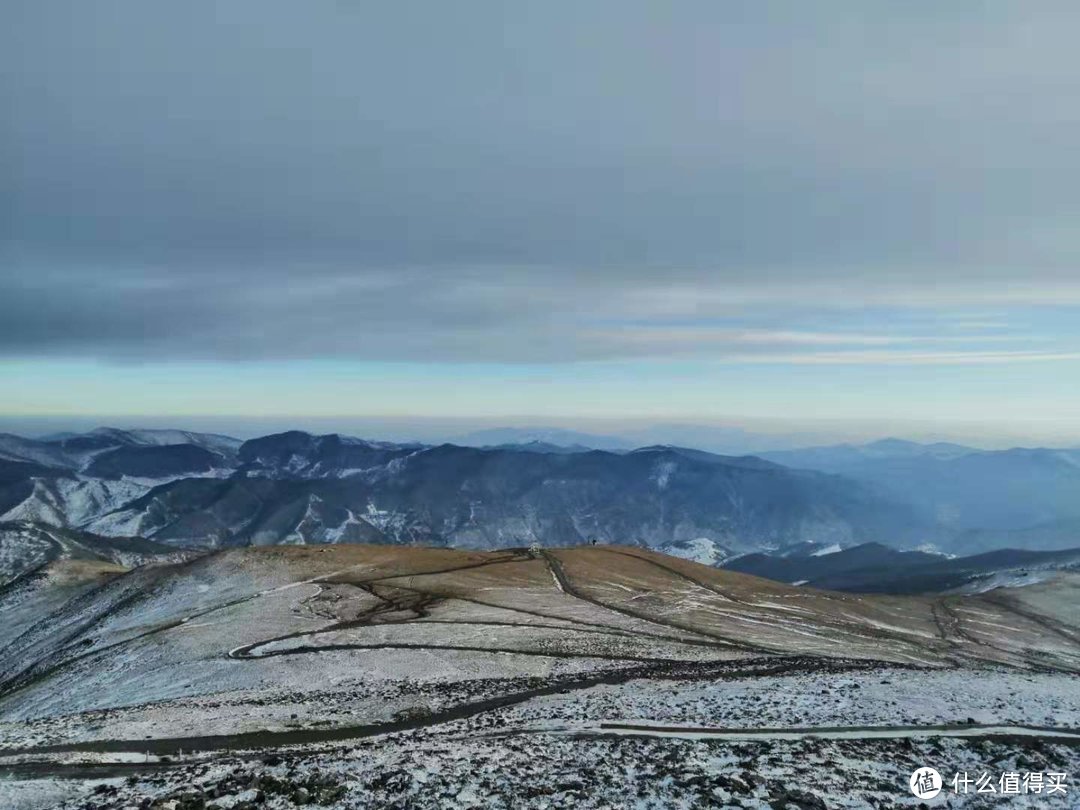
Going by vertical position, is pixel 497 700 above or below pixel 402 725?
below

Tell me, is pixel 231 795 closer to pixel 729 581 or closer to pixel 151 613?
pixel 151 613

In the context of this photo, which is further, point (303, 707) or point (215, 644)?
point (215, 644)

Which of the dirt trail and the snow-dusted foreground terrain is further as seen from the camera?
the dirt trail

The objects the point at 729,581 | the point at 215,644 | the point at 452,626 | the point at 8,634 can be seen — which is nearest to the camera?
the point at 215,644

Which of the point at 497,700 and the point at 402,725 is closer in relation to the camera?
the point at 402,725

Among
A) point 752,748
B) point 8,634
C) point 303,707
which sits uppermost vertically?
point 752,748

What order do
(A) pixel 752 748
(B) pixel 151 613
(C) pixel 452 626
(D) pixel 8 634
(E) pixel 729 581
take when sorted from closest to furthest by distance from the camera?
(A) pixel 752 748 < (C) pixel 452 626 < (B) pixel 151 613 < (D) pixel 8 634 < (E) pixel 729 581

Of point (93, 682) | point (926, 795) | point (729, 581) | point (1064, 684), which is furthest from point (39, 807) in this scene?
point (729, 581)

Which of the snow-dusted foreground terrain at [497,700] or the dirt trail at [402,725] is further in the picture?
the dirt trail at [402,725]
